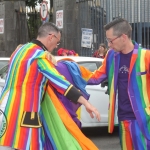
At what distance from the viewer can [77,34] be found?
1628 centimetres

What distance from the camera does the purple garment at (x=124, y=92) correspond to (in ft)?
14.9

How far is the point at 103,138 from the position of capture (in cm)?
867

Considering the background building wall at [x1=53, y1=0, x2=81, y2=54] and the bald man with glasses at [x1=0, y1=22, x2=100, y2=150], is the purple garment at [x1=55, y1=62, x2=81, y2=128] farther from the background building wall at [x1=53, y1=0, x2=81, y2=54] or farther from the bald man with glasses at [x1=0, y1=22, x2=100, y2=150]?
the background building wall at [x1=53, y1=0, x2=81, y2=54]

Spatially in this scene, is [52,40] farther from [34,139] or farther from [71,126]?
Result: [34,139]

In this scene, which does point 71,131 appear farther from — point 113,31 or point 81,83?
point 113,31

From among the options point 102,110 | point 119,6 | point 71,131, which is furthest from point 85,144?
point 119,6

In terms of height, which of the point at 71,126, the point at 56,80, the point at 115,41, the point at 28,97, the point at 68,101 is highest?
the point at 115,41

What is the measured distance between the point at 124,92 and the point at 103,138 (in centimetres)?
423

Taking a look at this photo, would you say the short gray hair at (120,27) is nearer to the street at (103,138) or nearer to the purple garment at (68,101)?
the purple garment at (68,101)

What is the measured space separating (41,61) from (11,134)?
689mm

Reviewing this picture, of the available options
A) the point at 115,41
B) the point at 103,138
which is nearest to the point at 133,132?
the point at 115,41

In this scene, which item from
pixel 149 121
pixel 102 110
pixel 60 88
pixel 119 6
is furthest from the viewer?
pixel 119 6

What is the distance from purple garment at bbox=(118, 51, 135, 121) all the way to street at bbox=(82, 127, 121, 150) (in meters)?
3.27

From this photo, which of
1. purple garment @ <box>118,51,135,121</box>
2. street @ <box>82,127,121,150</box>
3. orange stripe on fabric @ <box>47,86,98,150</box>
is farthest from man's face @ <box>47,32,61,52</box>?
street @ <box>82,127,121,150</box>
